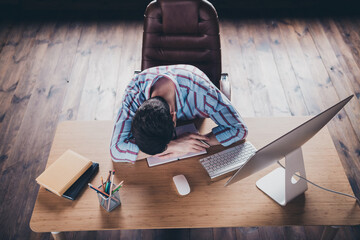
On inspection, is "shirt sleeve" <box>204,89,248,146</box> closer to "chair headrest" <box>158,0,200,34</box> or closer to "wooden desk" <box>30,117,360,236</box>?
"wooden desk" <box>30,117,360,236</box>

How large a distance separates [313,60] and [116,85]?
216 centimetres

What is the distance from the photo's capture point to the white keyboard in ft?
4.82

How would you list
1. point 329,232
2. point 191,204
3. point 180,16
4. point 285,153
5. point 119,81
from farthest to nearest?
1. point 119,81
2. point 180,16
3. point 329,232
4. point 191,204
5. point 285,153

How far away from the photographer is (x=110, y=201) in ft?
4.34

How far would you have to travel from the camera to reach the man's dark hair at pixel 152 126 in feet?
4.19

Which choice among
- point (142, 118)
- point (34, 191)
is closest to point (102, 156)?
point (142, 118)

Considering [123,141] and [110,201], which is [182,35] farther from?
[110,201]

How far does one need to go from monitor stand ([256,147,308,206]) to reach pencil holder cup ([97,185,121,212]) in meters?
0.68

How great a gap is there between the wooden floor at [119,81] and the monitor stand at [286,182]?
0.79 metres

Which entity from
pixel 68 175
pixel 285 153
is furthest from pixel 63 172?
pixel 285 153

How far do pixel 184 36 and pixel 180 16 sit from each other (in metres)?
0.14

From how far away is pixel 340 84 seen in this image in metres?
2.98

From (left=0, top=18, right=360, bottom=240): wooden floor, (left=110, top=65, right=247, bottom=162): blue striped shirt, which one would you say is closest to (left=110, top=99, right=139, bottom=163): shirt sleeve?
(left=110, top=65, right=247, bottom=162): blue striped shirt

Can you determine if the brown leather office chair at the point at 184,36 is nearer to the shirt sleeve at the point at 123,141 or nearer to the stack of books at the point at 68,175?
the shirt sleeve at the point at 123,141
